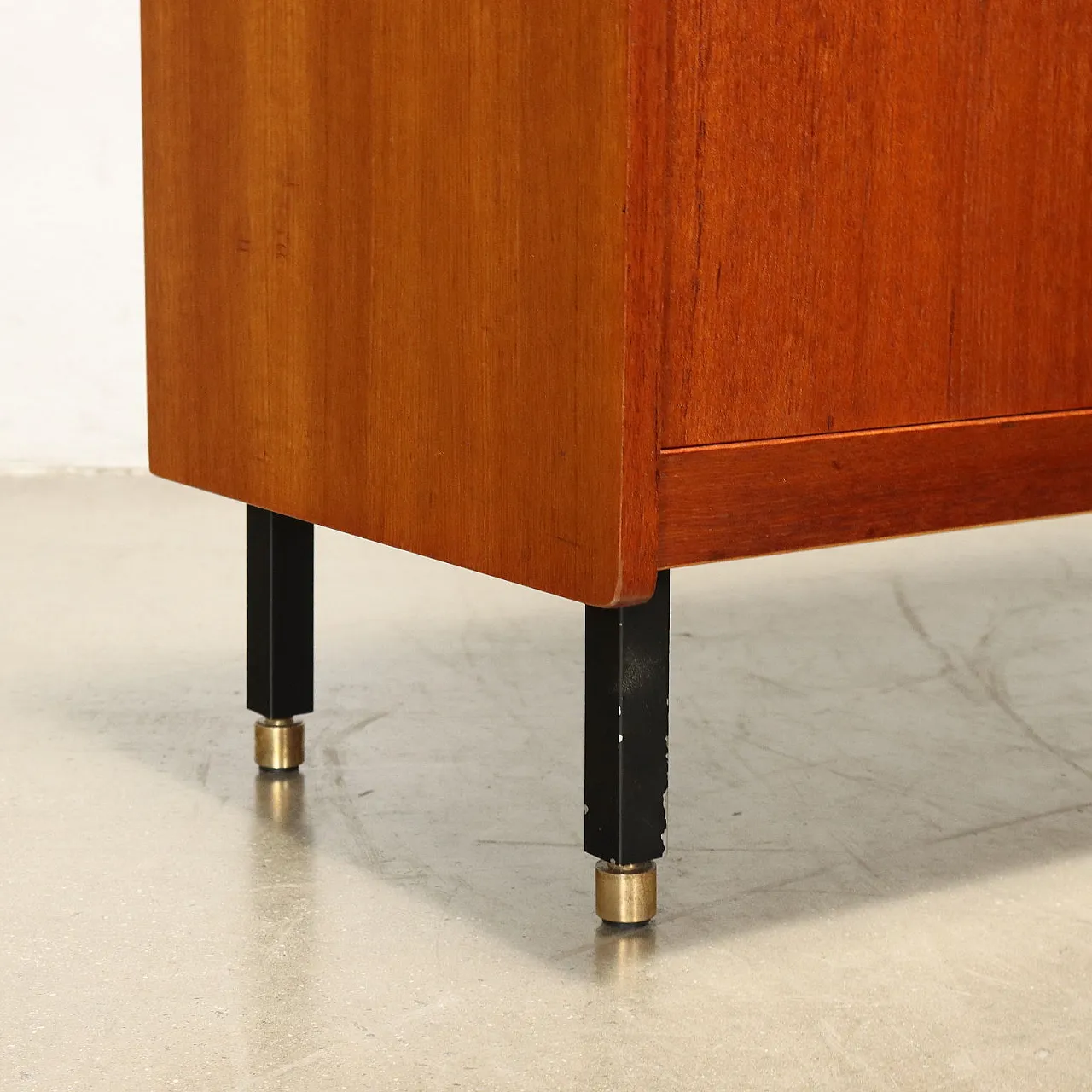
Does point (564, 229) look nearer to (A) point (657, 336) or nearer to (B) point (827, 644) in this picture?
(A) point (657, 336)

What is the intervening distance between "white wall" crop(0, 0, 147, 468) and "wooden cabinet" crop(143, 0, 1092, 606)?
1982 millimetres

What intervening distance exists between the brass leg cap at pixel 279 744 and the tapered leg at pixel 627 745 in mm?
448

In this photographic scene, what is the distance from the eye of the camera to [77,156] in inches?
135

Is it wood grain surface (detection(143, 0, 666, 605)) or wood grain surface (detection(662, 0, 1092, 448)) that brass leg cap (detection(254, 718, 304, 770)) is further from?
wood grain surface (detection(662, 0, 1092, 448))

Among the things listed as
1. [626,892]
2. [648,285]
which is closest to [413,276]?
[648,285]

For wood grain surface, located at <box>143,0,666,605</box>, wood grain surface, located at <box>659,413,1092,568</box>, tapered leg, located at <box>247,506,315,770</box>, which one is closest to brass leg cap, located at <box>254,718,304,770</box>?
tapered leg, located at <box>247,506,315,770</box>

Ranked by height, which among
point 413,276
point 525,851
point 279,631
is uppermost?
point 413,276

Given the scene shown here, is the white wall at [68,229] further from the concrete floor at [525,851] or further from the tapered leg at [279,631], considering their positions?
the tapered leg at [279,631]

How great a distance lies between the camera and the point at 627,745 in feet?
4.25

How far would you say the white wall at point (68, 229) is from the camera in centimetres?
340

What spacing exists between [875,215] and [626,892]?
0.49 m

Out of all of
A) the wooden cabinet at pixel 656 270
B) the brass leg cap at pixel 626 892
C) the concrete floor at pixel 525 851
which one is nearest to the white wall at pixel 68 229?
the concrete floor at pixel 525 851

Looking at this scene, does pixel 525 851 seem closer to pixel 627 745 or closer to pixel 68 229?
pixel 627 745

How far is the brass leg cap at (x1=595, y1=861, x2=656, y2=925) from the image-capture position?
1335mm
